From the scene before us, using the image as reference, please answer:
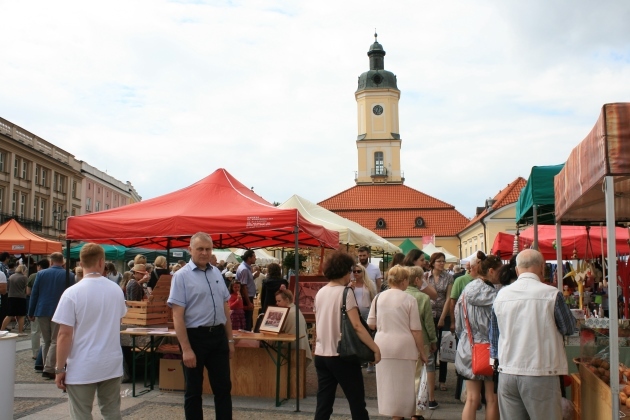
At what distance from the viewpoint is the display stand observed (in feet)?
17.9

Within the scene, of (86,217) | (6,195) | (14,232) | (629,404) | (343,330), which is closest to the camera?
(629,404)

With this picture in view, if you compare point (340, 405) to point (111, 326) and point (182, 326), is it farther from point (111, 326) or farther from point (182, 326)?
point (111, 326)

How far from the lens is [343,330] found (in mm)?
5129

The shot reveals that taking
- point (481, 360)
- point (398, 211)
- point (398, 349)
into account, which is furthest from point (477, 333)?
point (398, 211)

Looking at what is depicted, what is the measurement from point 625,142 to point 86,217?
6.65 metres

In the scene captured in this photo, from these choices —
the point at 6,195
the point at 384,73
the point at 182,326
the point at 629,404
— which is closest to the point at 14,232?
the point at 182,326

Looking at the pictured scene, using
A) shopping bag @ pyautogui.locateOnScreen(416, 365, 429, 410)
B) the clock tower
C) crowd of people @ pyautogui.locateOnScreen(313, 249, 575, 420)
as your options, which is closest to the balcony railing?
the clock tower

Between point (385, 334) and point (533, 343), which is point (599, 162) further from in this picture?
point (385, 334)

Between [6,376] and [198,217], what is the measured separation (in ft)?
9.79

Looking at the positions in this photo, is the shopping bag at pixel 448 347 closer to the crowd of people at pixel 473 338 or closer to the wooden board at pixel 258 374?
the crowd of people at pixel 473 338

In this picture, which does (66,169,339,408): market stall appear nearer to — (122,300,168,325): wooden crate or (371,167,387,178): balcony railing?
(122,300,168,325): wooden crate

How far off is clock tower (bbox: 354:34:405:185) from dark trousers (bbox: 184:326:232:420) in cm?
6456

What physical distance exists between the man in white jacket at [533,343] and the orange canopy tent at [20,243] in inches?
584

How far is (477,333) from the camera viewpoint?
5.69m
